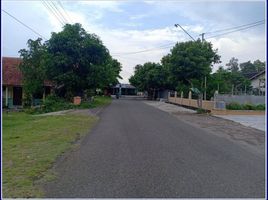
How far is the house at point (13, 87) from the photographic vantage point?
1471 inches

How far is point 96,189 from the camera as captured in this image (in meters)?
6.61

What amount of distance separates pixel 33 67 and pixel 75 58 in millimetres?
3707

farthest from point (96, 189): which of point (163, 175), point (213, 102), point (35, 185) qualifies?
point (213, 102)

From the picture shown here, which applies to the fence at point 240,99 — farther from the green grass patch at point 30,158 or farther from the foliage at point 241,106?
the green grass patch at point 30,158

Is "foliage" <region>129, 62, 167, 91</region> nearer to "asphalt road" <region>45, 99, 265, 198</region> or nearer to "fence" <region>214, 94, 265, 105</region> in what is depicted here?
"fence" <region>214, 94, 265, 105</region>

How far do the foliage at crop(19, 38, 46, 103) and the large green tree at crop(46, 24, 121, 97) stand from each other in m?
0.77

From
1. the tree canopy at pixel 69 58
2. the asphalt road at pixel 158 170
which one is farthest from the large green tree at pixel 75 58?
the asphalt road at pixel 158 170

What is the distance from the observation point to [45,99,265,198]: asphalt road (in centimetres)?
658

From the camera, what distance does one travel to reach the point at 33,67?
1404 inches

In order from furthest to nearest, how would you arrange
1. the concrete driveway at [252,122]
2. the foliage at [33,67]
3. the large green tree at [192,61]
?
the foliage at [33,67], the large green tree at [192,61], the concrete driveway at [252,122]

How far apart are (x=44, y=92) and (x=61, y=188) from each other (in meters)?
33.6

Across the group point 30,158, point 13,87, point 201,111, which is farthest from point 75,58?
point 30,158

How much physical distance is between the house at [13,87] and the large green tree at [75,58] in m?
3.33

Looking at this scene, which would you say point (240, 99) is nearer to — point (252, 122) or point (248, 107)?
point (248, 107)
